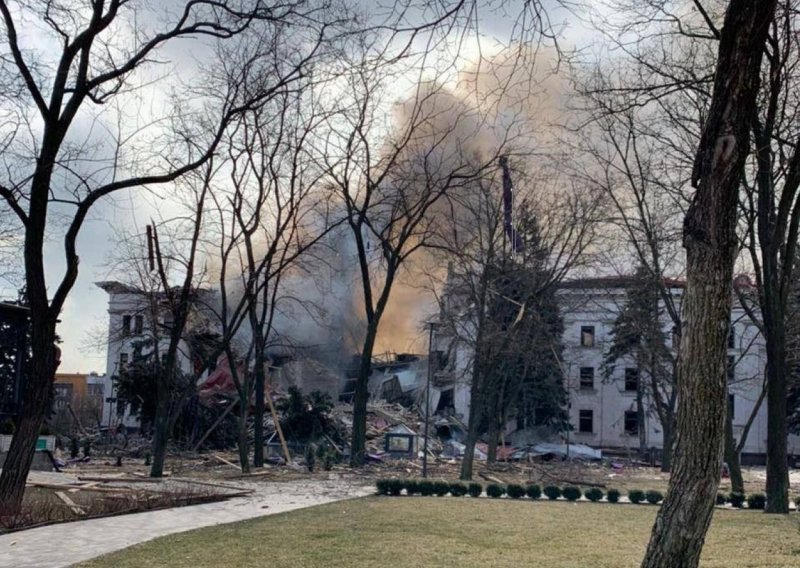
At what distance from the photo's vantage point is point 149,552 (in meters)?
9.91

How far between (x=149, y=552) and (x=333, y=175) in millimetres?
18300

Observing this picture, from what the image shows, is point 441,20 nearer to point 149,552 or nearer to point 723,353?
point 723,353

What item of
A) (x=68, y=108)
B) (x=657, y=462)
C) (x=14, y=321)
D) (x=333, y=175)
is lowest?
(x=657, y=462)

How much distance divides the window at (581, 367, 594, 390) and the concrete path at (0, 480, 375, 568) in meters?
37.9

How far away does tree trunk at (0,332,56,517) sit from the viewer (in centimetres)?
1184

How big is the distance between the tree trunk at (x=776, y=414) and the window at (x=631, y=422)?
38626 millimetres

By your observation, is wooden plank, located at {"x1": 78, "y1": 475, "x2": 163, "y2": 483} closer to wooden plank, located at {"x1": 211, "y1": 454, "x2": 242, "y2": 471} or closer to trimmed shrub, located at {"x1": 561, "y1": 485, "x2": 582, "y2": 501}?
wooden plank, located at {"x1": 211, "y1": 454, "x2": 242, "y2": 471}

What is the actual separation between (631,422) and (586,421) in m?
2.89

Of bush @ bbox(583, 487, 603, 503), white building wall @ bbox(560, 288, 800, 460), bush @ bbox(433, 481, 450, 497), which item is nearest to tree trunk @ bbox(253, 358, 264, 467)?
bush @ bbox(433, 481, 450, 497)

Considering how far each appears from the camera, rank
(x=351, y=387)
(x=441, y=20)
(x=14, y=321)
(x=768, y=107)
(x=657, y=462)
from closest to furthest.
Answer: (x=441, y=20), (x=768, y=107), (x=14, y=321), (x=657, y=462), (x=351, y=387)

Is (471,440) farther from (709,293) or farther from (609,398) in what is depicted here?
(609,398)

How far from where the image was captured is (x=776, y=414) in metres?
16.3

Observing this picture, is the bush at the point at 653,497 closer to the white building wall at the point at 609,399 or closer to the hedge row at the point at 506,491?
the hedge row at the point at 506,491

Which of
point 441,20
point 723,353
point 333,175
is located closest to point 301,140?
point 333,175
